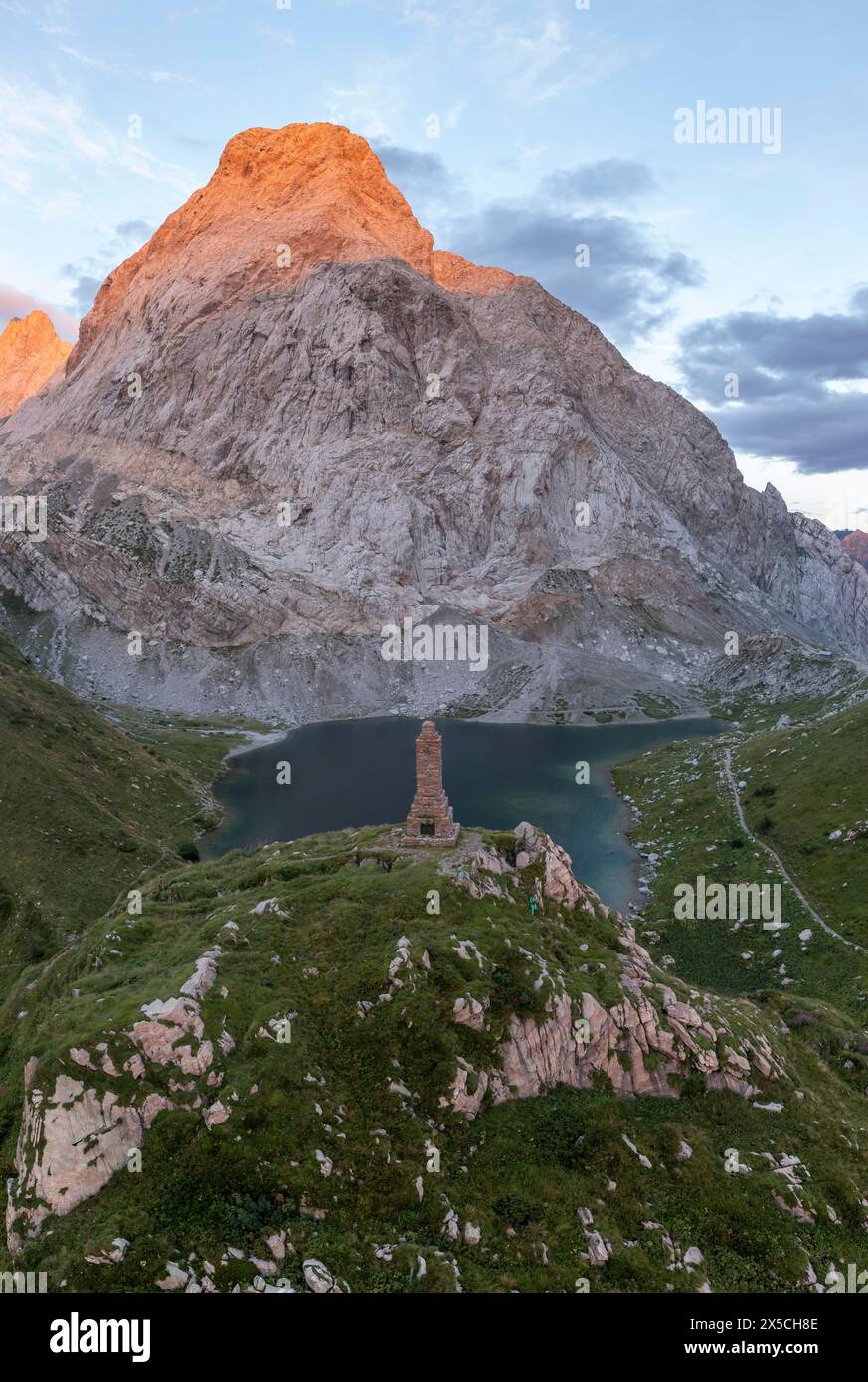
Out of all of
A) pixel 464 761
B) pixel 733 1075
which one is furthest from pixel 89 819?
pixel 464 761

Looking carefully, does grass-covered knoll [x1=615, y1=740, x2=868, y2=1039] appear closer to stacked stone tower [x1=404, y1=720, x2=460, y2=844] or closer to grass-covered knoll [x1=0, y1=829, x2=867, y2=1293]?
grass-covered knoll [x1=0, y1=829, x2=867, y2=1293]

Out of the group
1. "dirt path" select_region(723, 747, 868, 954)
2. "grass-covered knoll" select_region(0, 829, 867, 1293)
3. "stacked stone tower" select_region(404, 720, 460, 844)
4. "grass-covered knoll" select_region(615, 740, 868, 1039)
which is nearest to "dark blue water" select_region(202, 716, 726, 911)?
"grass-covered knoll" select_region(615, 740, 868, 1039)

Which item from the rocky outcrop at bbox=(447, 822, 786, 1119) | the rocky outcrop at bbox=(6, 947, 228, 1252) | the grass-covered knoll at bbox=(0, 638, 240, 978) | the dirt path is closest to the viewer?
the rocky outcrop at bbox=(6, 947, 228, 1252)

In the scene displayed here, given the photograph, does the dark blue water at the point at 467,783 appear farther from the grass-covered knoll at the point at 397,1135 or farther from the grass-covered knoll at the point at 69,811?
the grass-covered knoll at the point at 397,1135

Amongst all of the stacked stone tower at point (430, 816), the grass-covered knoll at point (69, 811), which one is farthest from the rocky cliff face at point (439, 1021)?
the grass-covered knoll at point (69, 811)

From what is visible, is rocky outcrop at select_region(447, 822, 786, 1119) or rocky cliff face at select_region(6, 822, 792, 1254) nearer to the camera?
rocky cliff face at select_region(6, 822, 792, 1254)

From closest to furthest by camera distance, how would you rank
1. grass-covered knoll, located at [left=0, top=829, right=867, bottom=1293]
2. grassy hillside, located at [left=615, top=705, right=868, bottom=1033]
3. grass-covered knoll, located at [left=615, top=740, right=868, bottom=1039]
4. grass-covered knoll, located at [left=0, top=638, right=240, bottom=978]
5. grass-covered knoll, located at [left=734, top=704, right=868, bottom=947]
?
grass-covered knoll, located at [left=0, top=829, right=867, bottom=1293]
grass-covered knoll, located at [left=615, top=740, right=868, bottom=1039]
grassy hillside, located at [left=615, top=705, right=868, bottom=1033]
grass-covered knoll, located at [left=0, top=638, right=240, bottom=978]
grass-covered knoll, located at [left=734, top=704, right=868, bottom=947]
